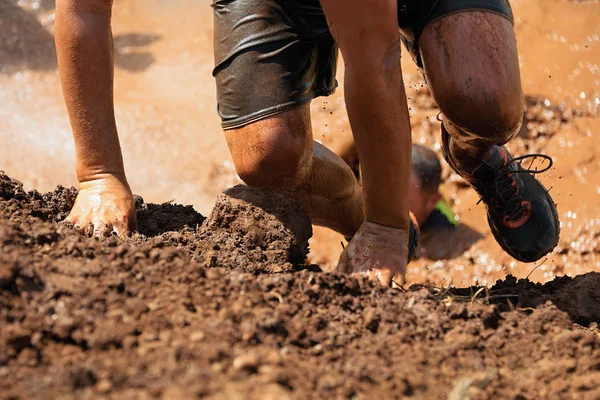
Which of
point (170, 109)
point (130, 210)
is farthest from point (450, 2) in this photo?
point (170, 109)

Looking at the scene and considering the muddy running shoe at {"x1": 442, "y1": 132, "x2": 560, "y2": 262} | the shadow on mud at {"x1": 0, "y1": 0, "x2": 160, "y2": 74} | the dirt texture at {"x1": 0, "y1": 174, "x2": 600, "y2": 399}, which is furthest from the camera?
the shadow on mud at {"x1": 0, "y1": 0, "x2": 160, "y2": 74}

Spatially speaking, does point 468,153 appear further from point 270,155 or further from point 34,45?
point 34,45

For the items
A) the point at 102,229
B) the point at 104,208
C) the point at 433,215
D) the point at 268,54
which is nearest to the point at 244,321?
the point at 102,229

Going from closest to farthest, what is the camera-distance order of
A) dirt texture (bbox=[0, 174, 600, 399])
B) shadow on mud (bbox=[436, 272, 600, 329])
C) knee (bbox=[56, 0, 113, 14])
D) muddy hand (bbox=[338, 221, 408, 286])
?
dirt texture (bbox=[0, 174, 600, 399]) < shadow on mud (bbox=[436, 272, 600, 329]) < muddy hand (bbox=[338, 221, 408, 286]) < knee (bbox=[56, 0, 113, 14])

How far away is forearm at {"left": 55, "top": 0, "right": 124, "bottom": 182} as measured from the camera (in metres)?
2.60

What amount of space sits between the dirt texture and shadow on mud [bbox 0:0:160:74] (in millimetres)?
5230

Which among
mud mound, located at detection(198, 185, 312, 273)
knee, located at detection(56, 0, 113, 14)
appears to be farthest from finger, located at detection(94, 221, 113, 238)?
knee, located at detection(56, 0, 113, 14)

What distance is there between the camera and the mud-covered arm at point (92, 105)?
2.59m

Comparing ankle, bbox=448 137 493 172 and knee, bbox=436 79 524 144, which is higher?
knee, bbox=436 79 524 144

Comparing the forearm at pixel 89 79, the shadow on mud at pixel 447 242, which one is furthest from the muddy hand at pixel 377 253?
the shadow on mud at pixel 447 242

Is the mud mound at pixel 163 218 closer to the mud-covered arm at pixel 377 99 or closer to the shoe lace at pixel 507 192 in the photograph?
the mud-covered arm at pixel 377 99

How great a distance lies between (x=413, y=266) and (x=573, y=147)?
4.20 feet

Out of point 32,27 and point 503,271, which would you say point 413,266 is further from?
point 32,27

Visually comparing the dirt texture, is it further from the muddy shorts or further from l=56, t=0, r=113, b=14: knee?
the muddy shorts
